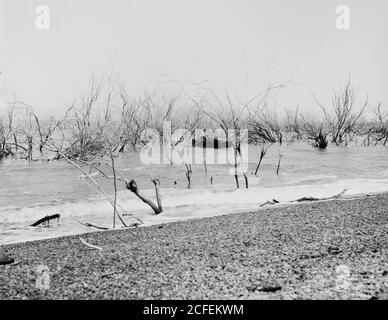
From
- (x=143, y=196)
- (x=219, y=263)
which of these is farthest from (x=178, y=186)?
(x=219, y=263)

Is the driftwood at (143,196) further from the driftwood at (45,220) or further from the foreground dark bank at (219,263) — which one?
the foreground dark bank at (219,263)

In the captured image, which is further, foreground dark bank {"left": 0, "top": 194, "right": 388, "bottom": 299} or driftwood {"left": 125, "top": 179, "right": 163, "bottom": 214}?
driftwood {"left": 125, "top": 179, "right": 163, "bottom": 214}

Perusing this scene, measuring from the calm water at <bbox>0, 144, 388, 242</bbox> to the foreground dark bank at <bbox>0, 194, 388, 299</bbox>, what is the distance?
2188 millimetres

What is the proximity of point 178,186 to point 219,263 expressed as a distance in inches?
309

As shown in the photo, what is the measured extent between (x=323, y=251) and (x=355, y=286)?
2.79ft

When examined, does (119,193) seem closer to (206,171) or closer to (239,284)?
(206,171)

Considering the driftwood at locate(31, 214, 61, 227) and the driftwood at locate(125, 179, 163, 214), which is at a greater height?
the driftwood at locate(125, 179, 163, 214)

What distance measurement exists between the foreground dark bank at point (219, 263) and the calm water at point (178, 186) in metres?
2.19

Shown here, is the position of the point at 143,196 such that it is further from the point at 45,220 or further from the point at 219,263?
the point at 219,263

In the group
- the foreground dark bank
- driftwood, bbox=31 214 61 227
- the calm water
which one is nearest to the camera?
the foreground dark bank

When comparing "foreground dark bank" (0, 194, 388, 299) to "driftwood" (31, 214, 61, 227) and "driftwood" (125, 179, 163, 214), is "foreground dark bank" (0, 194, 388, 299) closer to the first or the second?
"driftwood" (31, 214, 61, 227)

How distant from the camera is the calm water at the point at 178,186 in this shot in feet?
26.5

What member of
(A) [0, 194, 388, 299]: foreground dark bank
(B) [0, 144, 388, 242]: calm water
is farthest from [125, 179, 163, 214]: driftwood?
(A) [0, 194, 388, 299]: foreground dark bank

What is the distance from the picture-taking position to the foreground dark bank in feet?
8.73
